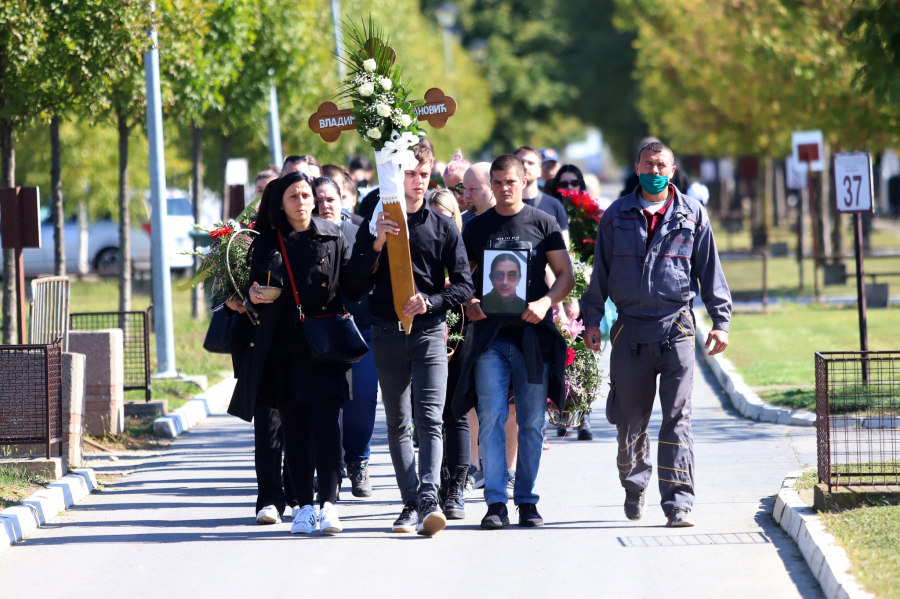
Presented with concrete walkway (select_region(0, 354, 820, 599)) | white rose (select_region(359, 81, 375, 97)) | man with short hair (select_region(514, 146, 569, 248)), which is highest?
white rose (select_region(359, 81, 375, 97))

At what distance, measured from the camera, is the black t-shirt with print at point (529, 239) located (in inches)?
276

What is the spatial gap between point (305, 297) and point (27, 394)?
2.66 m

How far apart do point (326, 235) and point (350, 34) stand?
3.73 feet

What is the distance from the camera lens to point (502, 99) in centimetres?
6481

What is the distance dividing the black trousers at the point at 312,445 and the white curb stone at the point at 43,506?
1.66m

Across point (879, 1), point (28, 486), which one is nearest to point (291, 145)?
point (28, 486)

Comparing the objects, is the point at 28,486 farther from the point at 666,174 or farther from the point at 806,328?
the point at 806,328

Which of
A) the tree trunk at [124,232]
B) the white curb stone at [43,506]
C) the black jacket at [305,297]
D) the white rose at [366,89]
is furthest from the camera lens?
the tree trunk at [124,232]

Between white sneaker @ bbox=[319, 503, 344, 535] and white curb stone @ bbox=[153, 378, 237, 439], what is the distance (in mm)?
4193

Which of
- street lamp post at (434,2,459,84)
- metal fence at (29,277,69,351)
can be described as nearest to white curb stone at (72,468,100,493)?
metal fence at (29,277,69,351)

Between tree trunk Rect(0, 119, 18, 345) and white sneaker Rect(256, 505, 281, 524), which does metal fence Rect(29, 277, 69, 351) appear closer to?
tree trunk Rect(0, 119, 18, 345)

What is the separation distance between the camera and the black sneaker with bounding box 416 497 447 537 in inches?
267

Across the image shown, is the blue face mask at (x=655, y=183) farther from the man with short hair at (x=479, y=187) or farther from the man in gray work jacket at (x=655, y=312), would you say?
the man with short hair at (x=479, y=187)

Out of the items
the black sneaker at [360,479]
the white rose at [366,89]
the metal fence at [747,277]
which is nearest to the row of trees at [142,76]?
the white rose at [366,89]
